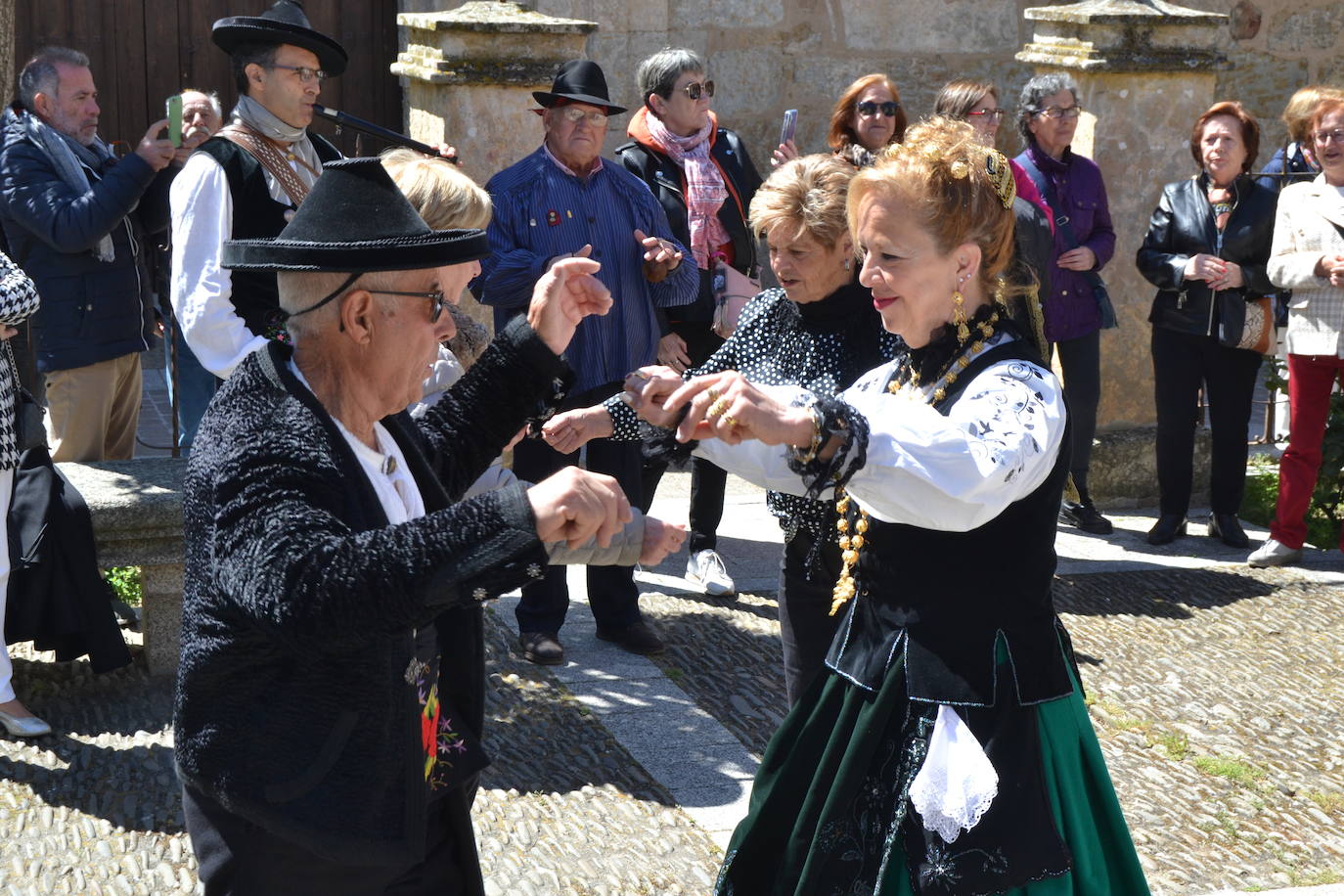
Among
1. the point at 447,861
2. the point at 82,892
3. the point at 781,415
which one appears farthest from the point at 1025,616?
the point at 82,892

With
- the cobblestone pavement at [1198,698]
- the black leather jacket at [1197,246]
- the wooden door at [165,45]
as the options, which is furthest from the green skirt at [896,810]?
the wooden door at [165,45]

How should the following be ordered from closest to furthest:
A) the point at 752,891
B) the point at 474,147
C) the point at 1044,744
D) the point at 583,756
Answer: the point at 1044,744
the point at 752,891
the point at 583,756
the point at 474,147

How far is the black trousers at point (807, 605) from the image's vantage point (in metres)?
3.59

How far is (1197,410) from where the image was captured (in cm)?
765

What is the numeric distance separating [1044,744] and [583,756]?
2.27 m

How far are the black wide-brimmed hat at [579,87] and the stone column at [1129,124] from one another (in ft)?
10.2

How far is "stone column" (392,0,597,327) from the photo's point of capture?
22.9ft

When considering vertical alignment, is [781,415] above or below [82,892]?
above

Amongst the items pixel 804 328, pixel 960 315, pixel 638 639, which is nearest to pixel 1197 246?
pixel 638 639

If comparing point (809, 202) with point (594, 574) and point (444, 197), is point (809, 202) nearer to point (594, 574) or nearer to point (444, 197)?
point (444, 197)

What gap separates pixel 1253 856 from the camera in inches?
172

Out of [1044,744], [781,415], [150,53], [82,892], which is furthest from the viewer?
[150,53]

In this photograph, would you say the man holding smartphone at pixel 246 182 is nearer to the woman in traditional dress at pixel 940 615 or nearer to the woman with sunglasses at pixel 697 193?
the woman with sunglasses at pixel 697 193

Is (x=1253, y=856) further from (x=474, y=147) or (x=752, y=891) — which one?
(x=474, y=147)
